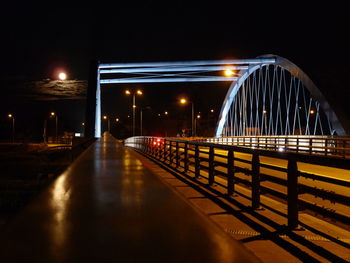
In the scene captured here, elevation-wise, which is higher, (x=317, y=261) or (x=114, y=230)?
(x=114, y=230)

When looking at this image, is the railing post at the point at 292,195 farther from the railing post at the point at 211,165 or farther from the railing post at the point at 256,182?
the railing post at the point at 211,165

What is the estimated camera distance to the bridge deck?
357cm

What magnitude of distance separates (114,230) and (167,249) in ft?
3.28

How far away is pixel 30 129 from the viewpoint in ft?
442

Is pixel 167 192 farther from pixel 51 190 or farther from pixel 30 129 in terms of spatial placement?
pixel 30 129

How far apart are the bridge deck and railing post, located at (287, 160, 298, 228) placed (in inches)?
56.0

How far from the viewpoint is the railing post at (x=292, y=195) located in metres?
5.93

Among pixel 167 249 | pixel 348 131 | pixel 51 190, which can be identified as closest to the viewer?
pixel 167 249

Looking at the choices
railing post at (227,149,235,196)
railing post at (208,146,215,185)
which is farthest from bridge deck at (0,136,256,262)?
railing post at (208,146,215,185)

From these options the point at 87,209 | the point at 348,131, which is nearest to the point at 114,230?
the point at 87,209

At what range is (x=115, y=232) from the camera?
450 cm

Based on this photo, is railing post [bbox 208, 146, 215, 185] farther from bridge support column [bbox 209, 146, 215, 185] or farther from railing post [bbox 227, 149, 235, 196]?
railing post [bbox 227, 149, 235, 196]

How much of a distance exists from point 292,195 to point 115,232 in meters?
2.69

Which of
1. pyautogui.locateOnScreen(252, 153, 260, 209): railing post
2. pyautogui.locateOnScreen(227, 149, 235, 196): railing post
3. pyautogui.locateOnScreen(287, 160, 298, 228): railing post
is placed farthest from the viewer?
pyautogui.locateOnScreen(227, 149, 235, 196): railing post
